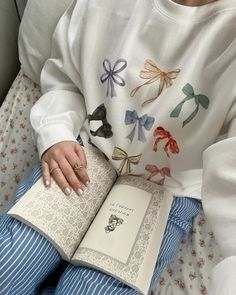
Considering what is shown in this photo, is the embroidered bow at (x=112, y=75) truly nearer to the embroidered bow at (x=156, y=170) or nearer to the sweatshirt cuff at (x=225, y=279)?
the embroidered bow at (x=156, y=170)

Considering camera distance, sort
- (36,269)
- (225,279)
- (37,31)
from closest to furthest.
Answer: (225,279) → (36,269) → (37,31)

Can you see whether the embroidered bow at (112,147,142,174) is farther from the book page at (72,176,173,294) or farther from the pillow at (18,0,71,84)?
the pillow at (18,0,71,84)

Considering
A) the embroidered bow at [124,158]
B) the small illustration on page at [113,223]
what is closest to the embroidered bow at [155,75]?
the embroidered bow at [124,158]

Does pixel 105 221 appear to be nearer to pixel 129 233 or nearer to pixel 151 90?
pixel 129 233

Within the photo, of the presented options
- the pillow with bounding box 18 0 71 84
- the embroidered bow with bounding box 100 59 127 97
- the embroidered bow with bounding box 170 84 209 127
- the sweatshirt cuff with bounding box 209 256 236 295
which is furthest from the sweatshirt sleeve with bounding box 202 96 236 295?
the pillow with bounding box 18 0 71 84

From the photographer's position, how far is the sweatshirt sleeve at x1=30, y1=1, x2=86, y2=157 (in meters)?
0.82

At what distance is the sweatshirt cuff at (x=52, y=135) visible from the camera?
2.65 feet

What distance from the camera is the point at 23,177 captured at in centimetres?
97

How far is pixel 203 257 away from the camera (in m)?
0.86

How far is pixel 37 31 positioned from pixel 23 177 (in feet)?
1.16

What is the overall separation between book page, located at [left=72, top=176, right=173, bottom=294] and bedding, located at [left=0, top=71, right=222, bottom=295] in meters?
0.14

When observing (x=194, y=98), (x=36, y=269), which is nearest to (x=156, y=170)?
(x=194, y=98)

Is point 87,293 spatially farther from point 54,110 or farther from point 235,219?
point 54,110

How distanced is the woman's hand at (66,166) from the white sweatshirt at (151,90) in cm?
2
